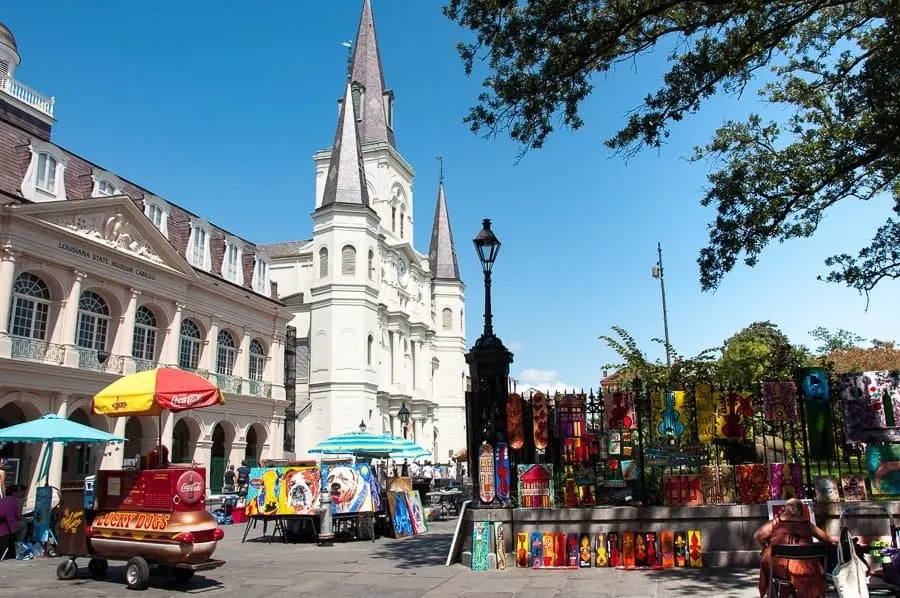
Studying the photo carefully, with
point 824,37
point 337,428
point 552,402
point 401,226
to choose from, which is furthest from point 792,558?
point 401,226

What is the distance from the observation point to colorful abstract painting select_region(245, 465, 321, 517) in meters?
15.3

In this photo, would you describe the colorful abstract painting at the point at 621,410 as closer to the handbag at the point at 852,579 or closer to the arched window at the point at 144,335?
the handbag at the point at 852,579

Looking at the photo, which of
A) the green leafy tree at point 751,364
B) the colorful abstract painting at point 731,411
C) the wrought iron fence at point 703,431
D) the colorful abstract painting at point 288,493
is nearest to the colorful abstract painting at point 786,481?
the wrought iron fence at point 703,431

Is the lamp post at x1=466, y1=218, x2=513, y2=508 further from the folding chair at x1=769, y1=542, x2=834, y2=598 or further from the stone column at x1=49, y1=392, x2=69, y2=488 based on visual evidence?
the stone column at x1=49, y1=392, x2=69, y2=488

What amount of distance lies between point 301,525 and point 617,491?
290 inches

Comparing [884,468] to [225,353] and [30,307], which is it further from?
[225,353]

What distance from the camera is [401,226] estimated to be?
54.1m

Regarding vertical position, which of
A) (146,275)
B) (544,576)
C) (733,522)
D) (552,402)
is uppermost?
(146,275)

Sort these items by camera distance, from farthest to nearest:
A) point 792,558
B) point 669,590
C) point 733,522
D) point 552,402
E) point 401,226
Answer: point 401,226
point 552,402
point 733,522
point 669,590
point 792,558

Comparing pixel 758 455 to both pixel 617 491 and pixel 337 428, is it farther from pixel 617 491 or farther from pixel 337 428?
pixel 337 428

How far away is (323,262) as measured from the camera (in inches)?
1670

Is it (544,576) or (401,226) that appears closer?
(544,576)

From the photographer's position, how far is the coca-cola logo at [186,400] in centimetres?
1012

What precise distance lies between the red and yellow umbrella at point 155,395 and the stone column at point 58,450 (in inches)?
613
